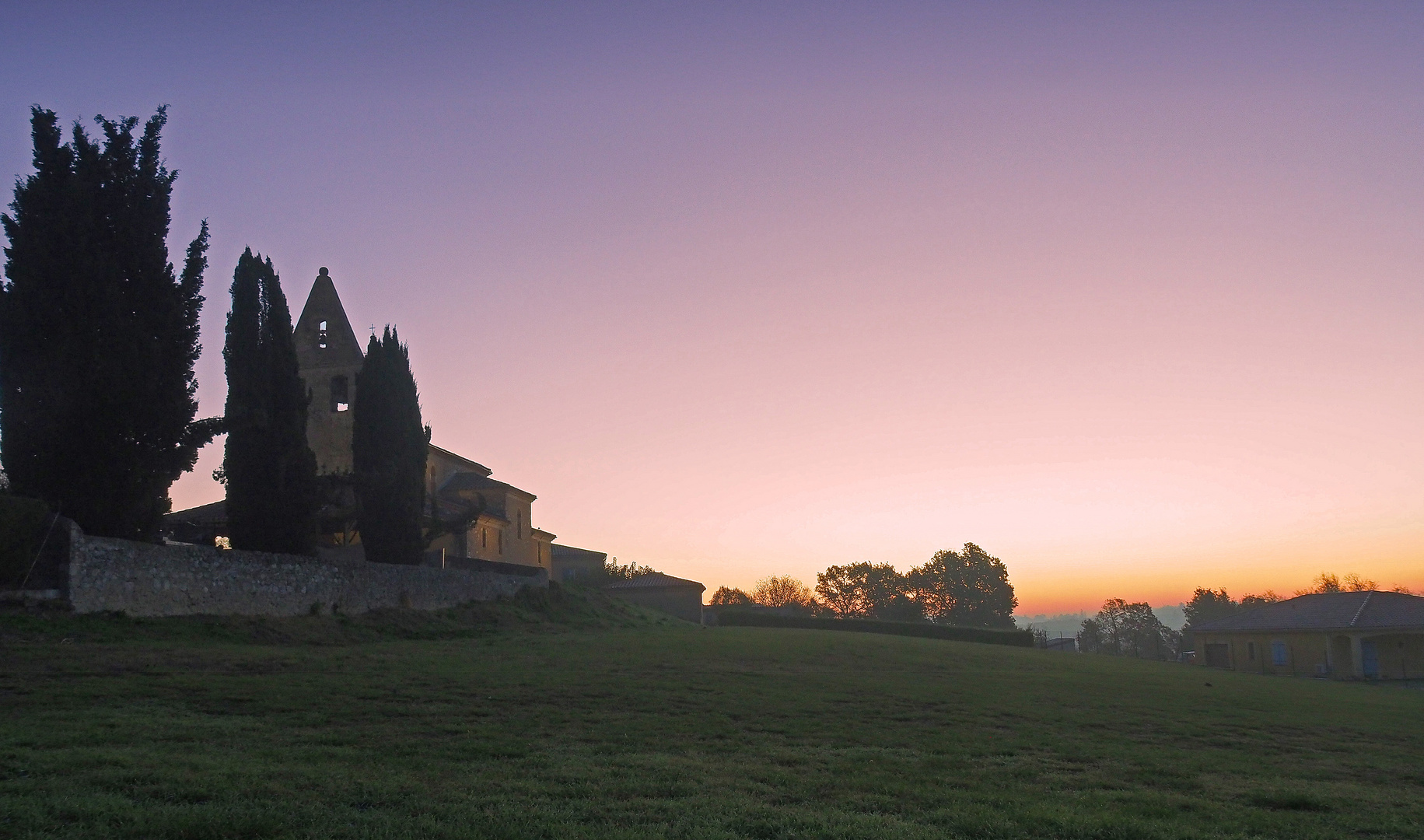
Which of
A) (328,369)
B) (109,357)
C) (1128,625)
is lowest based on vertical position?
(1128,625)

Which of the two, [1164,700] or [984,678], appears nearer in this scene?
[1164,700]

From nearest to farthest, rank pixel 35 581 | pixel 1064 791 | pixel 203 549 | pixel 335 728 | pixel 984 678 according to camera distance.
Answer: pixel 1064 791 → pixel 335 728 → pixel 35 581 → pixel 203 549 → pixel 984 678

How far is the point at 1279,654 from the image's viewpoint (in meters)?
58.0

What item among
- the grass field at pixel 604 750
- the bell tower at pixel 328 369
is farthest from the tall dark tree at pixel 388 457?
the grass field at pixel 604 750

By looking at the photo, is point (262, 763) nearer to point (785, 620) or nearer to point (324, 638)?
point (324, 638)

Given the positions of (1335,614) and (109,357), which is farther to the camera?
(1335,614)

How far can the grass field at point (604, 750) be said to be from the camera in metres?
8.01

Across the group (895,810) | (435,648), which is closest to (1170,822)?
(895,810)

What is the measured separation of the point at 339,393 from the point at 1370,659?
5751cm

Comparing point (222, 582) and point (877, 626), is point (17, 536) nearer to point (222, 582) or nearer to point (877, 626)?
point (222, 582)

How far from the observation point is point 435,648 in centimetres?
2239

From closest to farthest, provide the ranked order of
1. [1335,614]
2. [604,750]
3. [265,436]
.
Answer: [604,750], [265,436], [1335,614]

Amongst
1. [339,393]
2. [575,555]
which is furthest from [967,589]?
[339,393]

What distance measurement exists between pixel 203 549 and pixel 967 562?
451 ft
